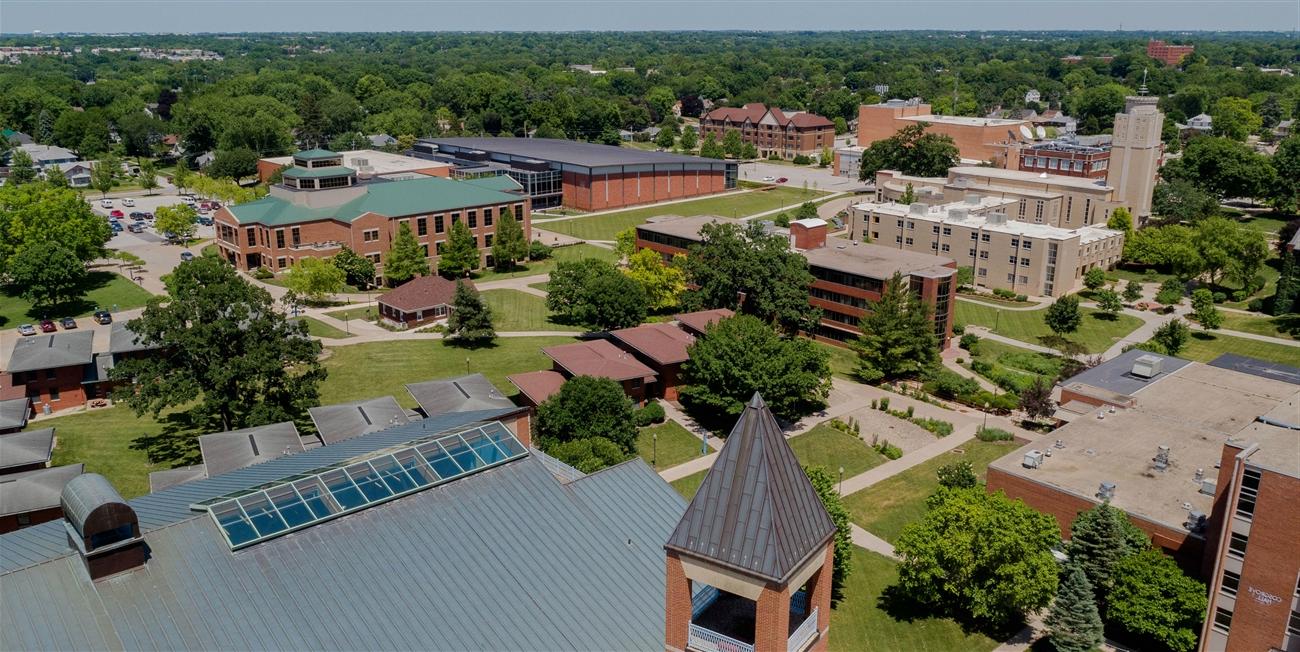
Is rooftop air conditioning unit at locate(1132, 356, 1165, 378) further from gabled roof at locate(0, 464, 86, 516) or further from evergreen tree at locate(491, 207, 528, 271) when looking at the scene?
gabled roof at locate(0, 464, 86, 516)

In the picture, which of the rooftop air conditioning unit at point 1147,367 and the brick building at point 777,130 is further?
the brick building at point 777,130

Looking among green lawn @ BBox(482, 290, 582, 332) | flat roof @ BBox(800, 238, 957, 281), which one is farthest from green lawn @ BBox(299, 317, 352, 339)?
flat roof @ BBox(800, 238, 957, 281)

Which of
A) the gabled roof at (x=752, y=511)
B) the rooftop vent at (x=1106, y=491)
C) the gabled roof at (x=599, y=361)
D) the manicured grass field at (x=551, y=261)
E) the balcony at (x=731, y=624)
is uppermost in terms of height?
the gabled roof at (x=752, y=511)

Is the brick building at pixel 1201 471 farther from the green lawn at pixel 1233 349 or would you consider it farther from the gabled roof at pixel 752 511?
the gabled roof at pixel 752 511

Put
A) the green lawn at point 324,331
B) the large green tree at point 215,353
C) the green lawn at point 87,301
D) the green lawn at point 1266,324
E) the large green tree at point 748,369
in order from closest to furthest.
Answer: the large green tree at point 215,353
the large green tree at point 748,369
the green lawn at point 324,331
the green lawn at point 87,301
the green lawn at point 1266,324

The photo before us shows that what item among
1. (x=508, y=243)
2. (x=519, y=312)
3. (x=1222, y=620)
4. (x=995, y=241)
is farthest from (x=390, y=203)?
(x=1222, y=620)

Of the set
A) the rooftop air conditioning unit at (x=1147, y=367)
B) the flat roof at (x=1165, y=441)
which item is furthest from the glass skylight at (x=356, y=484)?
the rooftop air conditioning unit at (x=1147, y=367)
